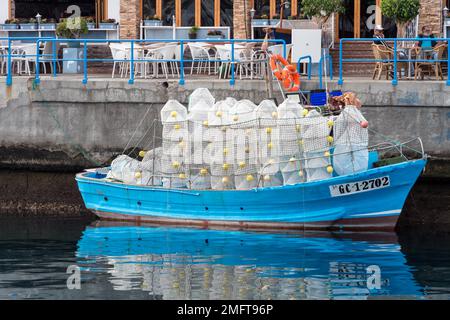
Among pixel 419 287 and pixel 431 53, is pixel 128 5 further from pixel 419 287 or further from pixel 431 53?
pixel 419 287

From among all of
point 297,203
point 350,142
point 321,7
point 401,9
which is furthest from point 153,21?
point 350,142

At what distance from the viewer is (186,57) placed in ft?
96.6

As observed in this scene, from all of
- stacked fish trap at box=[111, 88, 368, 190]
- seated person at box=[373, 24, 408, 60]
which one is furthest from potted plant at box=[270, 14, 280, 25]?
stacked fish trap at box=[111, 88, 368, 190]

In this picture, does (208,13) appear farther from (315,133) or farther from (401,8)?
(315,133)

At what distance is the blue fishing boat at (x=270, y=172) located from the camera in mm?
21750

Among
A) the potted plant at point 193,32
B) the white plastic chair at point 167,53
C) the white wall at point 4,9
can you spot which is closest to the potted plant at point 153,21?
the potted plant at point 193,32

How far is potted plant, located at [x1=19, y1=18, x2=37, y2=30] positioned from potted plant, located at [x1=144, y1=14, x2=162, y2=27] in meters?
2.61

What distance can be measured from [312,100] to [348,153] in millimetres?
1665

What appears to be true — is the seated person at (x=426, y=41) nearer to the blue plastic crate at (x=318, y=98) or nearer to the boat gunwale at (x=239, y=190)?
the blue plastic crate at (x=318, y=98)

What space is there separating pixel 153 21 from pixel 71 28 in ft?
7.26

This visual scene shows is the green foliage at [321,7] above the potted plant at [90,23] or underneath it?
above

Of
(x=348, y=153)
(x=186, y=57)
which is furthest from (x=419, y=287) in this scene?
(x=186, y=57)

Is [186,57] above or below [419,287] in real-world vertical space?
above

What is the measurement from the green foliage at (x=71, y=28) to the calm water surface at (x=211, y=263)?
20.4 feet
